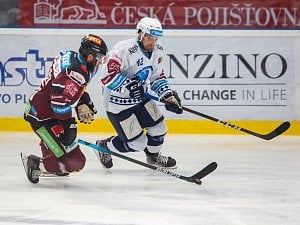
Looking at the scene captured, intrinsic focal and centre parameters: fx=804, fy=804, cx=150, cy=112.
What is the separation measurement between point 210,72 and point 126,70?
2.11 m

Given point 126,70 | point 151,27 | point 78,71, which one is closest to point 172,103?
point 126,70

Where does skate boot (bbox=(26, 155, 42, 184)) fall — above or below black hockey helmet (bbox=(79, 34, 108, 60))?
below

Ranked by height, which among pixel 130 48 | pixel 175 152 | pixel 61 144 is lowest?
pixel 175 152

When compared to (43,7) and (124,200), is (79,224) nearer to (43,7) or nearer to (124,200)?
(124,200)

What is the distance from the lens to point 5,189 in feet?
14.2

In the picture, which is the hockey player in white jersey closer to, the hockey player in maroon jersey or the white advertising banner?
the hockey player in maroon jersey

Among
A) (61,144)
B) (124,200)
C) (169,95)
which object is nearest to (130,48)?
(169,95)

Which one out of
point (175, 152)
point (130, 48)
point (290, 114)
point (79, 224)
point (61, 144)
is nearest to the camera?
point (79, 224)

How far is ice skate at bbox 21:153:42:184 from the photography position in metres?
4.43

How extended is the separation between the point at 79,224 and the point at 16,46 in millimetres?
3953

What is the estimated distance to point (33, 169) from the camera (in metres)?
4.44

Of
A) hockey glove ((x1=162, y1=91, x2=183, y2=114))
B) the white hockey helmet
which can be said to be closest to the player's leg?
hockey glove ((x1=162, y1=91, x2=183, y2=114))

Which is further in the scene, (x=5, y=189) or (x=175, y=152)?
(x=175, y=152)

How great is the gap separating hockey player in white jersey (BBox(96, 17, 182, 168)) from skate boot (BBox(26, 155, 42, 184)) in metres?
0.72
